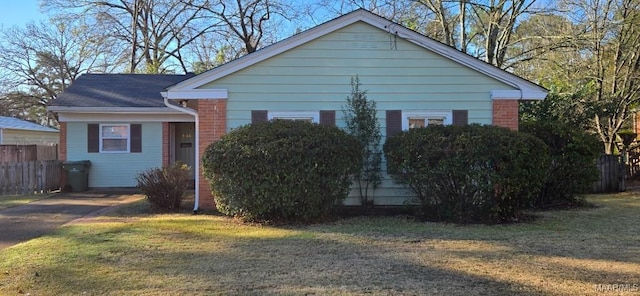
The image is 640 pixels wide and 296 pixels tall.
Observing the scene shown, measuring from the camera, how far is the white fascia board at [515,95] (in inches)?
415

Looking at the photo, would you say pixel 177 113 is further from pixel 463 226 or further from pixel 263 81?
pixel 463 226

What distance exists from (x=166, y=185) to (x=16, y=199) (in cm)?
550

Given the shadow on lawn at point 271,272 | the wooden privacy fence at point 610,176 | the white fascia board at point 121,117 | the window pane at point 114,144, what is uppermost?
the white fascia board at point 121,117

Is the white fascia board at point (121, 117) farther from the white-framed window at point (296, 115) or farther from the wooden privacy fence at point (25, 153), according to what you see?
the white-framed window at point (296, 115)

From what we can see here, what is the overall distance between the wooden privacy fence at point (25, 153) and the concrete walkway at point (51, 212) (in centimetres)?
363

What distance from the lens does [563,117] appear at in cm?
1560

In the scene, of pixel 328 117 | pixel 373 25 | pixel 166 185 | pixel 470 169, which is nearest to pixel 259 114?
pixel 328 117

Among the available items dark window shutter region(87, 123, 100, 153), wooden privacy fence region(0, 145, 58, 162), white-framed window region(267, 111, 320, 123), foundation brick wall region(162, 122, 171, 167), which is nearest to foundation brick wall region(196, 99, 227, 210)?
white-framed window region(267, 111, 320, 123)

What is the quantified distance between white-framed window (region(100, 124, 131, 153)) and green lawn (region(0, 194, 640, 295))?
6771 mm

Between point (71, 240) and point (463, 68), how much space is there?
829cm

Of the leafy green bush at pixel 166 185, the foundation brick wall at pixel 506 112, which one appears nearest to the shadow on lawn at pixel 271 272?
the leafy green bush at pixel 166 185

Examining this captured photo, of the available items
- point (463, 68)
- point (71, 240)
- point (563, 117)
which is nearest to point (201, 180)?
point (71, 240)

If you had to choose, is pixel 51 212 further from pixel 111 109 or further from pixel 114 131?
pixel 114 131

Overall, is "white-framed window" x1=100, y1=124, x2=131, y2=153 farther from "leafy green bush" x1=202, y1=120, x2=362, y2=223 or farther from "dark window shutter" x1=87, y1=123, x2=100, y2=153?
"leafy green bush" x1=202, y1=120, x2=362, y2=223
